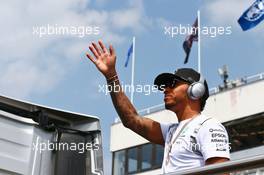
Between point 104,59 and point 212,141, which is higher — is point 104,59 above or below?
above

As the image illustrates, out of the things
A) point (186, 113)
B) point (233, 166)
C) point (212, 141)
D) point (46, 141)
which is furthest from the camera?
point (46, 141)

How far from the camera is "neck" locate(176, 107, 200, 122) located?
3930mm

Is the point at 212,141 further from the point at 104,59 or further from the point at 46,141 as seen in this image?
the point at 46,141

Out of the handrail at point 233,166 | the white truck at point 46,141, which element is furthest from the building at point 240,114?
the handrail at point 233,166

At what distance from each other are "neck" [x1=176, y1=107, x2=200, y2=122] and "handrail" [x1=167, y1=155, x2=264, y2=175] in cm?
94

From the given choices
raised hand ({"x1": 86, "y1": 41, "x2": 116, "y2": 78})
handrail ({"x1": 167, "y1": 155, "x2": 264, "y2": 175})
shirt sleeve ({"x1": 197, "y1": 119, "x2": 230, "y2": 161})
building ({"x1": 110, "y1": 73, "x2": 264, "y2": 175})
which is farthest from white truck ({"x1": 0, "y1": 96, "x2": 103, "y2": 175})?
building ({"x1": 110, "y1": 73, "x2": 264, "y2": 175})

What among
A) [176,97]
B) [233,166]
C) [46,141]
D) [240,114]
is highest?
[240,114]

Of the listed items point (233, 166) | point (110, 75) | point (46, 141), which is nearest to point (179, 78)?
point (110, 75)

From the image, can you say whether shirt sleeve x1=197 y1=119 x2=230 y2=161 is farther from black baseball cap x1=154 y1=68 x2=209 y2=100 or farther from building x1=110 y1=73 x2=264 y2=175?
building x1=110 y1=73 x2=264 y2=175

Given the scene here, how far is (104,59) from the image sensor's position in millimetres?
4219

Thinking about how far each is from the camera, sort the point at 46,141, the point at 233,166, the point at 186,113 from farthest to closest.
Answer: the point at 46,141, the point at 186,113, the point at 233,166

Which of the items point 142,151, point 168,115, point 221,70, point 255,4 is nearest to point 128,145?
point 142,151

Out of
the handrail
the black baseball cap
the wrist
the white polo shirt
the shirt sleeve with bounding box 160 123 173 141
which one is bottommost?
the handrail

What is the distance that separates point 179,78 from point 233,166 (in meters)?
1.28
